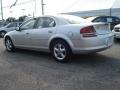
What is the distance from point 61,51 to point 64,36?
495mm

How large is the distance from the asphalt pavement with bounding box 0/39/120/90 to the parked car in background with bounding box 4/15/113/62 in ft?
1.33

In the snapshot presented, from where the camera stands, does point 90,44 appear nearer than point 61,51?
Yes

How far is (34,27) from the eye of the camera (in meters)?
7.73

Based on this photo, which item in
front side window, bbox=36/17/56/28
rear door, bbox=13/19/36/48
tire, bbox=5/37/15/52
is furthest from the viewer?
tire, bbox=5/37/15/52

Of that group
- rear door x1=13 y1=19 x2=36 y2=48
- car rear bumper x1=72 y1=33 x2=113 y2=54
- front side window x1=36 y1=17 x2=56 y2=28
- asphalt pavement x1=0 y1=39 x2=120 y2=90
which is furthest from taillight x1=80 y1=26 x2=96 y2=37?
rear door x1=13 y1=19 x2=36 y2=48

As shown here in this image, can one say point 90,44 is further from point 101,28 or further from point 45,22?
point 45,22

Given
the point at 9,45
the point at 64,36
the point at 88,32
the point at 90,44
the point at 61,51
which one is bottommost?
the point at 9,45

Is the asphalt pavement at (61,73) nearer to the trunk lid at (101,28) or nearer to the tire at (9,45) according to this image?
the trunk lid at (101,28)

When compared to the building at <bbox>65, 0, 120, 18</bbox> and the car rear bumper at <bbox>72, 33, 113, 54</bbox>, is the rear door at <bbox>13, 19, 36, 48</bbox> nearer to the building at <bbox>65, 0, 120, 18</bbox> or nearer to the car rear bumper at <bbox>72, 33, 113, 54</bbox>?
the car rear bumper at <bbox>72, 33, 113, 54</bbox>

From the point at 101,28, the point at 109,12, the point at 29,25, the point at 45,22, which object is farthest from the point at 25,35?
Result: the point at 109,12

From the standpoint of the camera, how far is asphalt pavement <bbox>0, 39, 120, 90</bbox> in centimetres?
466

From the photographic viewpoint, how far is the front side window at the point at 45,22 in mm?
7117

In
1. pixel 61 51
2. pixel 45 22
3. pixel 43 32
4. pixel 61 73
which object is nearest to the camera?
pixel 61 73

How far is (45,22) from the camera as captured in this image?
738cm
